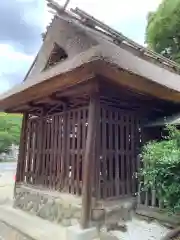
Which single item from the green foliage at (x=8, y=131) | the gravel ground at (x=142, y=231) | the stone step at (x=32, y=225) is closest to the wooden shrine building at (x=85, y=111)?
the stone step at (x=32, y=225)

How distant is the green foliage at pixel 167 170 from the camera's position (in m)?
3.47

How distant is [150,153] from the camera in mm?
3848

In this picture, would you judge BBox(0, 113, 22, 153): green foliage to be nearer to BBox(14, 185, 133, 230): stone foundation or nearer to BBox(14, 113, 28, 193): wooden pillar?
BBox(14, 113, 28, 193): wooden pillar

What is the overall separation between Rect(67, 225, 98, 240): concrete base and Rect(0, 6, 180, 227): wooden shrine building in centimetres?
12

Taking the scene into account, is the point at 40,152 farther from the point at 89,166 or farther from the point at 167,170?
the point at 167,170

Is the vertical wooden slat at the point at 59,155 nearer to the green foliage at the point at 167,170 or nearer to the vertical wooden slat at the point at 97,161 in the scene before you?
the vertical wooden slat at the point at 97,161

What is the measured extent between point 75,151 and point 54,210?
1.17m

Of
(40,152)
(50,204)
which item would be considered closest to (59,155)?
(40,152)

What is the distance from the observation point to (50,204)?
5148mm

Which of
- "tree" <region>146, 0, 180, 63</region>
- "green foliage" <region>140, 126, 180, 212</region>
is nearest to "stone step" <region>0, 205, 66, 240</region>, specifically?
"green foliage" <region>140, 126, 180, 212</region>

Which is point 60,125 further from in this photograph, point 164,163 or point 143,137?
point 164,163

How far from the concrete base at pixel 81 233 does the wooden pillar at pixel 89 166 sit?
0.08 metres

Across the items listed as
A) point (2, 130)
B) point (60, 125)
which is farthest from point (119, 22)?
point (2, 130)

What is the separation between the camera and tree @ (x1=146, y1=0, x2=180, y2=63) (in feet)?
34.7
